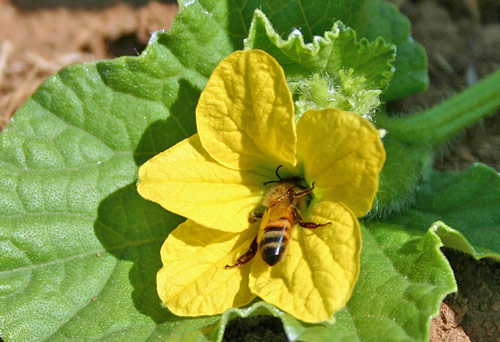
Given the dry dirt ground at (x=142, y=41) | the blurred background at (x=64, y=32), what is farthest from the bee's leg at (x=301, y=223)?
the blurred background at (x=64, y=32)

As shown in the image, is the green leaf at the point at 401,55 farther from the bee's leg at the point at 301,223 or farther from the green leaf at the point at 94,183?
the bee's leg at the point at 301,223

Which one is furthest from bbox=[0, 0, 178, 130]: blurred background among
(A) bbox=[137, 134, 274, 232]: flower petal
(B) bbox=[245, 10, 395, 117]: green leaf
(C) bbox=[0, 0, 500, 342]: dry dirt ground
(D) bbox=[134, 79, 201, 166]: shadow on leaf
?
(A) bbox=[137, 134, 274, 232]: flower petal

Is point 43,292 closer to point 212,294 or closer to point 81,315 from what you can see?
point 81,315

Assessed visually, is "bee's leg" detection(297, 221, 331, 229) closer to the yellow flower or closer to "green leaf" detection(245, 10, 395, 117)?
the yellow flower

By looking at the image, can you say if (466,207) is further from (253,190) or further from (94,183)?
(94,183)

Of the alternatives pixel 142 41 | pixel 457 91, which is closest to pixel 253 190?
pixel 457 91

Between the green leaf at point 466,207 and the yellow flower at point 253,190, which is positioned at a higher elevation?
the yellow flower at point 253,190
